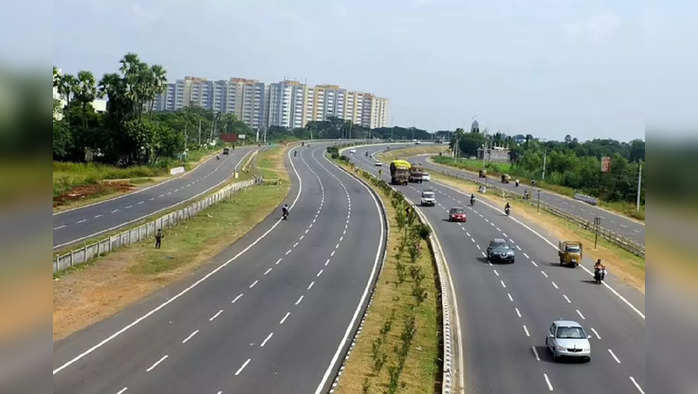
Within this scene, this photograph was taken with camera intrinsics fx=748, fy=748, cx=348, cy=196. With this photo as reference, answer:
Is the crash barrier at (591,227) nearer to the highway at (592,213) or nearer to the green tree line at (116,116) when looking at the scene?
the highway at (592,213)

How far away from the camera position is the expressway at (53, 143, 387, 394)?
29.6 m

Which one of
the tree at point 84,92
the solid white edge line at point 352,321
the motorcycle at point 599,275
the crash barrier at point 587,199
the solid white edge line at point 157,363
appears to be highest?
the tree at point 84,92

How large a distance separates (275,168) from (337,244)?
91533mm

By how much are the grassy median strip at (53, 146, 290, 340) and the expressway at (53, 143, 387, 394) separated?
1334 mm

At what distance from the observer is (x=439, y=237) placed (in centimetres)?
7231

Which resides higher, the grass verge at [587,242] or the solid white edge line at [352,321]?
the grass verge at [587,242]

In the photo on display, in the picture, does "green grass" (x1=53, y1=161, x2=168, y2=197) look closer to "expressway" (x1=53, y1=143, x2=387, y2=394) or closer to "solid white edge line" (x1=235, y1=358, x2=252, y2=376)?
"expressway" (x1=53, y1=143, x2=387, y2=394)

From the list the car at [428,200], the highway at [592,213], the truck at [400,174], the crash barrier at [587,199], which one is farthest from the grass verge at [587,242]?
the crash barrier at [587,199]

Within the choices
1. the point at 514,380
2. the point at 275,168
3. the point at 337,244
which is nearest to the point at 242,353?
the point at 514,380

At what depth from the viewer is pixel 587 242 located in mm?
74250

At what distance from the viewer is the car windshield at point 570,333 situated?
34.3m

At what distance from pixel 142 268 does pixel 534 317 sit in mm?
26892

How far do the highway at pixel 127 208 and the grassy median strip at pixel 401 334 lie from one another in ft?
87.4
